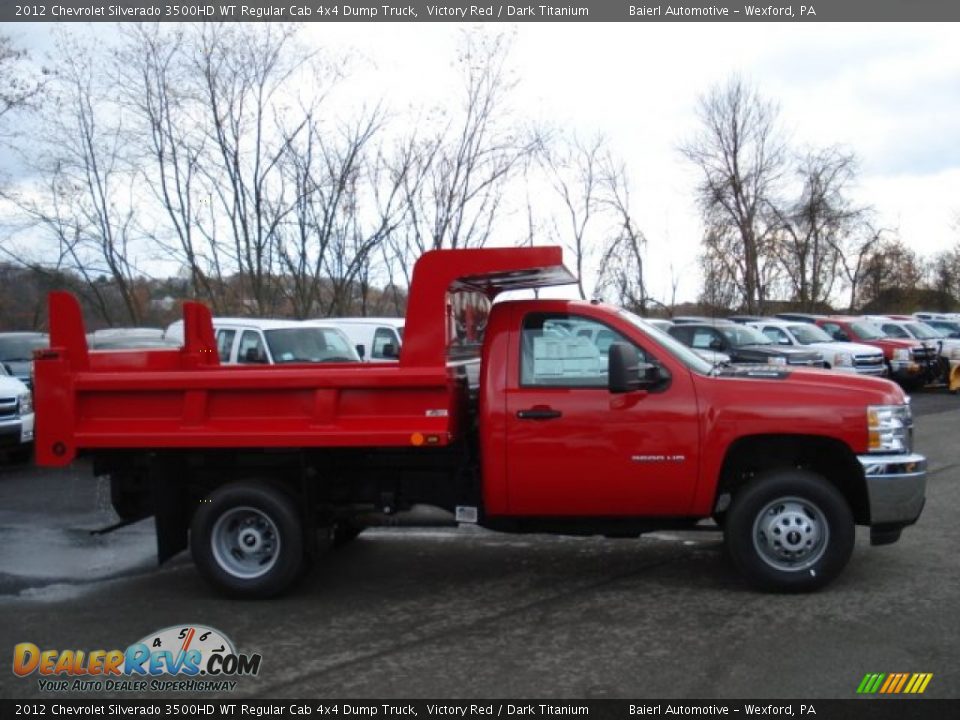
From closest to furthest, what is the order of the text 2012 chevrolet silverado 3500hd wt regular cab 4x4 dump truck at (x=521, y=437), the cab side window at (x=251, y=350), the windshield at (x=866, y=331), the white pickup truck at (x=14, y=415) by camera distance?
the text 2012 chevrolet silverado 3500hd wt regular cab 4x4 dump truck at (x=521, y=437), the white pickup truck at (x=14, y=415), the cab side window at (x=251, y=350), the windshield at (x=866, y=331)

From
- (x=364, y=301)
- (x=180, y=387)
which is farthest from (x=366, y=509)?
(x=364, y=301)

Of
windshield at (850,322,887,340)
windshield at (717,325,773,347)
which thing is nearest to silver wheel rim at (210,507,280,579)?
windshield at (717,325,773,347)

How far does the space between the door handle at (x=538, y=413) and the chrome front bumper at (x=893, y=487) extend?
2.01 meters

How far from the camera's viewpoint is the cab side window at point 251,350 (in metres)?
14.8

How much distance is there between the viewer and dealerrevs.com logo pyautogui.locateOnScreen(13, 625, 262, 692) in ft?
17.5

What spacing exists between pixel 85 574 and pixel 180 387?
2.17 metres

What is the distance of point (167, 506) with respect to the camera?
708cm

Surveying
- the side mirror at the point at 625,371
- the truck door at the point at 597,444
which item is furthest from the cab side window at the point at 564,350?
the side mirror at the point at 625,371

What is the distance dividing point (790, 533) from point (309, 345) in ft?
33.1

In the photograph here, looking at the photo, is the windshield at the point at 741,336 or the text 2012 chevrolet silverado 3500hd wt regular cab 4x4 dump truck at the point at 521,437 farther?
the windshield at the point at 741,336

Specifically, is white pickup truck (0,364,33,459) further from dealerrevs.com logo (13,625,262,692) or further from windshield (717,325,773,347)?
windshield (717,325,773,347)

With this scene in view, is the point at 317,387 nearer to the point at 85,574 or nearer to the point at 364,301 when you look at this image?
the point at 85,574

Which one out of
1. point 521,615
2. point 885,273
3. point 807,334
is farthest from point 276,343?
point 885,273

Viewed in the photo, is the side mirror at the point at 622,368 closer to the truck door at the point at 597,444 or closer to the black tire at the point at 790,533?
the truck door at the point at 597,444
